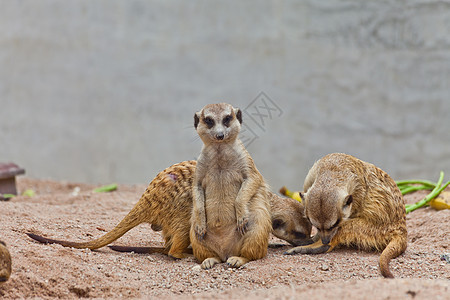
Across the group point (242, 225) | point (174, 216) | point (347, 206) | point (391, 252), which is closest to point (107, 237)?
point (174, 216)

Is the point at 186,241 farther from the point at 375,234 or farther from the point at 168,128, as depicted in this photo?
the point at 168,128

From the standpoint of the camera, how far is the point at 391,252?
2744 millimetres

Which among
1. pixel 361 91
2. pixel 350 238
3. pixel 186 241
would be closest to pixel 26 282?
pixel 186 241

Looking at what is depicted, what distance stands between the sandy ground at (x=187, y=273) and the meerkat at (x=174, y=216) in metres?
0.09

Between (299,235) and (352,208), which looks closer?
(352,208)

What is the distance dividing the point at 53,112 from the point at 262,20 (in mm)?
2888

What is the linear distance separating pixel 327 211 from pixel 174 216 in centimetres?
86

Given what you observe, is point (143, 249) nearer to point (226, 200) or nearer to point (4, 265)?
point (226, 200)

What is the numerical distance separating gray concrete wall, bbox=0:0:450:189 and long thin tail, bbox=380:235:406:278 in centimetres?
313

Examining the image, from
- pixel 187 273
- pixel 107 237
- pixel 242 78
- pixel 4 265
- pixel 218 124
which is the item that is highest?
pixel 242 78

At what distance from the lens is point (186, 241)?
2.96 meters

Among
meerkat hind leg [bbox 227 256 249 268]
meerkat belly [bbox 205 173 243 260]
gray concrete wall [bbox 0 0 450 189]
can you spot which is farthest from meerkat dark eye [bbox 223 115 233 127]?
gray concrete wall [bbox 0 0 450 189]

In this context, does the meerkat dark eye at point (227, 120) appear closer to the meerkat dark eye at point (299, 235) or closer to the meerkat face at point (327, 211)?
the meerkat face at point (327, 211)

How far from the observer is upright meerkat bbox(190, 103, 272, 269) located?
→ 2.74 m
